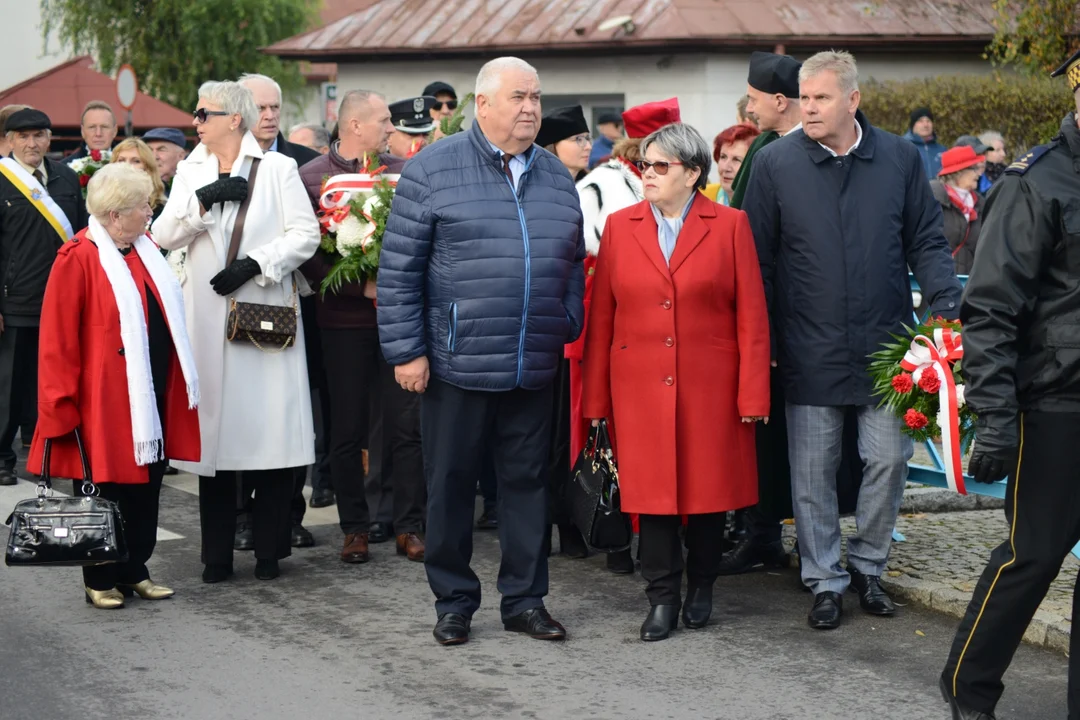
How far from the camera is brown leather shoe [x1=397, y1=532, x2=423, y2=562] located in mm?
7516

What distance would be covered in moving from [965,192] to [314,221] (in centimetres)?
794

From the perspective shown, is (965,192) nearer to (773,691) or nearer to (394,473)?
(394,473)

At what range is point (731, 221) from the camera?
6180 millimetres

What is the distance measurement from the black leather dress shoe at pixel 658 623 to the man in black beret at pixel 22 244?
5.24m

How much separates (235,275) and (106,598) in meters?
1.50

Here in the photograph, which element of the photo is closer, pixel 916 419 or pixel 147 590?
pixel 916 419

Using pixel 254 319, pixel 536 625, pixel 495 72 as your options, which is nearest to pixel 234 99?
pixel 254 319

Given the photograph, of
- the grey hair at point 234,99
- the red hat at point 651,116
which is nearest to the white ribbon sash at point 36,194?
the grey hair at point 234,99

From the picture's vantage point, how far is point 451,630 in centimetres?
602

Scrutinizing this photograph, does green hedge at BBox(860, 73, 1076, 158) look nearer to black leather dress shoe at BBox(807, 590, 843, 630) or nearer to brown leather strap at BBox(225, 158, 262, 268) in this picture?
brown leather strap at BBox(225, 158, 262, 268)

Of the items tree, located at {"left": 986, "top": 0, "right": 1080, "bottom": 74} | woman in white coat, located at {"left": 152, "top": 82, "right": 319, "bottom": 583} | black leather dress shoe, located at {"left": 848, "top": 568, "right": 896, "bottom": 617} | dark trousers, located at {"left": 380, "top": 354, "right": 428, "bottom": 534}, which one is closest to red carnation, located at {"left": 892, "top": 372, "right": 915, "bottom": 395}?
black leather dress shoe, located at {"left": 848, "top": 568, "right": 896, "bottom": 617}

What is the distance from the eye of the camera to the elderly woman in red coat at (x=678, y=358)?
20.0ft

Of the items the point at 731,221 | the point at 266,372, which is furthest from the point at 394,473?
the point at 731,221

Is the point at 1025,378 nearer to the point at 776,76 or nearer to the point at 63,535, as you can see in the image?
the point at 776,76
